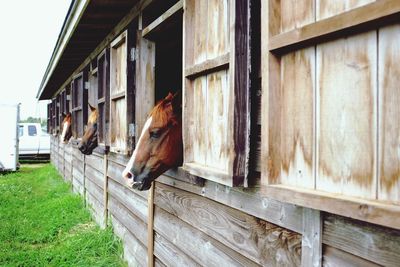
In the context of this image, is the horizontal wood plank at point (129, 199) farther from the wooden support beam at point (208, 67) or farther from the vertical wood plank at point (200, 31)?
the vertical wood plank at point (200, 31)

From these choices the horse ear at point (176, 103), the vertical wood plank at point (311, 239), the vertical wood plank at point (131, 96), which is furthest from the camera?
the vertical wood plank at point (131, 96)

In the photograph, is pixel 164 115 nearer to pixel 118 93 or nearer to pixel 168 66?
pixel 118 93

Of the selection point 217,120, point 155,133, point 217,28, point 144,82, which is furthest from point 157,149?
point 217,28

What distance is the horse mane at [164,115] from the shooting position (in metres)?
2.83

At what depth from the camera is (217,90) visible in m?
2.05

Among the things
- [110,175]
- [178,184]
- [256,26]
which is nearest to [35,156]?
[110,175]

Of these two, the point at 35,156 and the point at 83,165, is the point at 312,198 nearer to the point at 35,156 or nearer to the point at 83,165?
the point at 83,165

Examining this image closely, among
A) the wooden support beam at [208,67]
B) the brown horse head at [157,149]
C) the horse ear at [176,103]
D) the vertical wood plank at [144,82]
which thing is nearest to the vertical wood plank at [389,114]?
the wooden support beam at [208,67]

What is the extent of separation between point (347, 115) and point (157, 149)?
1.79 meters

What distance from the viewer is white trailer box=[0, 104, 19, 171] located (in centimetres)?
1529

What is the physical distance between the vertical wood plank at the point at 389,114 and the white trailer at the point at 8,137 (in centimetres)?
1630

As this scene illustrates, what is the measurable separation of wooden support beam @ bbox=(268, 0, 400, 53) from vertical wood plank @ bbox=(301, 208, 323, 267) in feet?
2.02

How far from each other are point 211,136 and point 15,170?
51.6ft

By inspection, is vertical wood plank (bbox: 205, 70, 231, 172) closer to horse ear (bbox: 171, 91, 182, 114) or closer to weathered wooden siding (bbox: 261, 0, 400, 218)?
weathered wooden siding (bbox: 261, 0, 400, 218)
